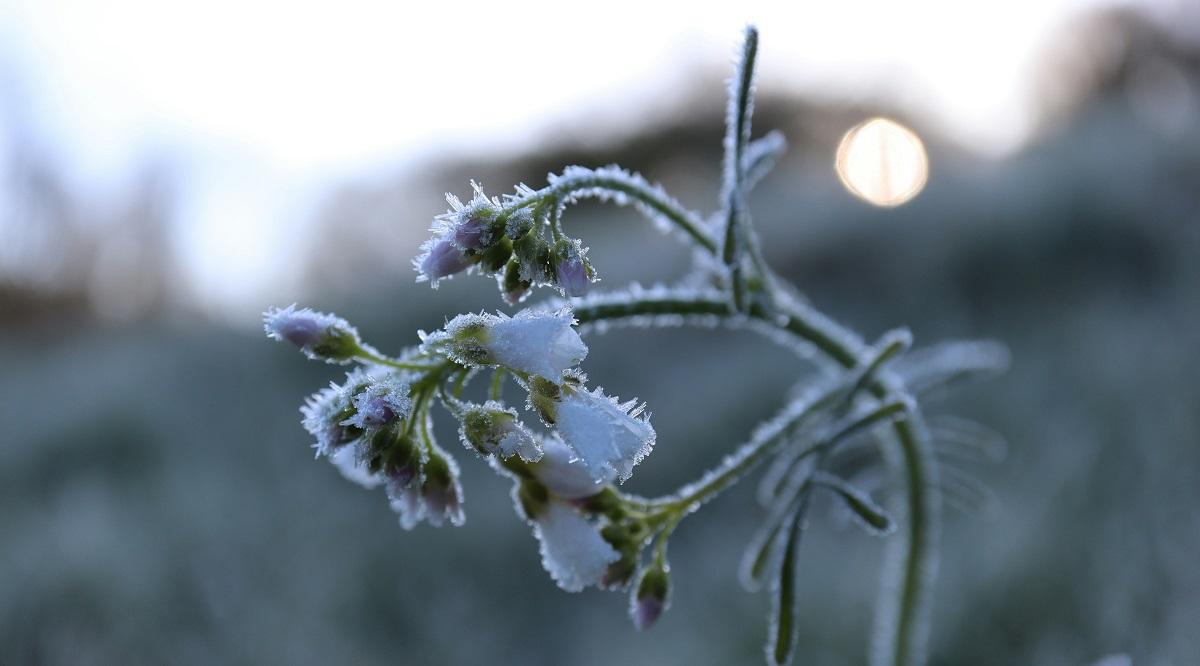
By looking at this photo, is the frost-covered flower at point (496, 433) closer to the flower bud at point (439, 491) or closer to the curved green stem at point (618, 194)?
the flower bud at point (439, 491)

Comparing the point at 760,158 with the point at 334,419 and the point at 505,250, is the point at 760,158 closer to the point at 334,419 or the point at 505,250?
→ the point at 505,250

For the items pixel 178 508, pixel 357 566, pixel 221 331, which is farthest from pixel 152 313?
pixel 357 566

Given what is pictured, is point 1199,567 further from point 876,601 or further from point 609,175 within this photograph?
point 609,175

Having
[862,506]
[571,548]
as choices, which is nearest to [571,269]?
[571,548]

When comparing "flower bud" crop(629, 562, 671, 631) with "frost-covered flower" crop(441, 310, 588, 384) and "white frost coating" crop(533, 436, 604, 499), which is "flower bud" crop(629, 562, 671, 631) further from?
"frost-covered flower" crop(441, 310, 588, 384)

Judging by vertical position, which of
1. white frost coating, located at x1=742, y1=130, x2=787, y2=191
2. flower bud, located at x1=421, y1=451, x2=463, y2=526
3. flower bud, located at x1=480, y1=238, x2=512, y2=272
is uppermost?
white frost coating, located at x1=742, y1=130, x2=787, y2=191

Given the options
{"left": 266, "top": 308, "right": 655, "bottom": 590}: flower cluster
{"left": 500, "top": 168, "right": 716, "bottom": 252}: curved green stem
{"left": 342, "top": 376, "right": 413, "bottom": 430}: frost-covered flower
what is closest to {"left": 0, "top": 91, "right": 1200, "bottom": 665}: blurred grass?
{"left": 500, "top": 168, "right": 716, "bottom": 252}: curved green stem
